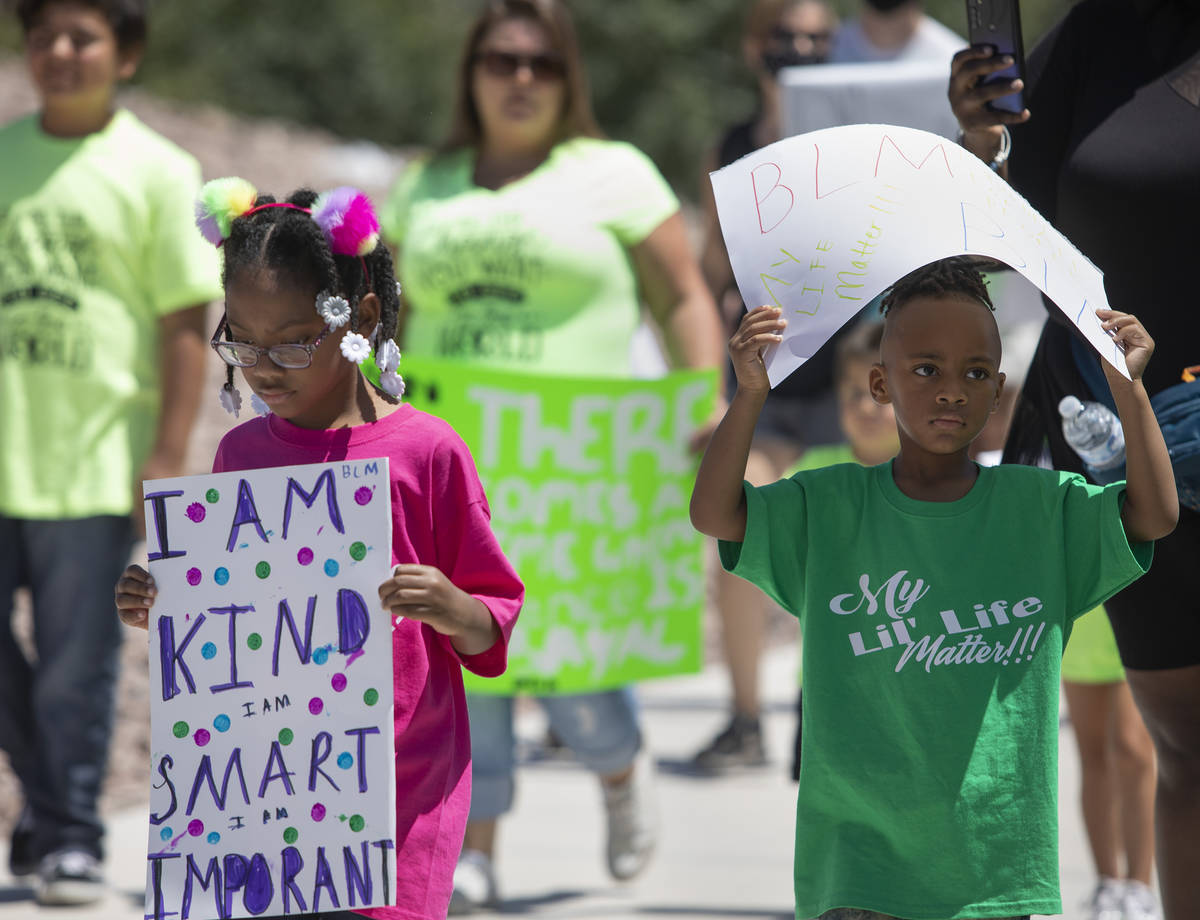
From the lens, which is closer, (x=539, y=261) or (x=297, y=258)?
(x=297, y=258)

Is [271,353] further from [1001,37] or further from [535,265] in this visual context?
[535,265]

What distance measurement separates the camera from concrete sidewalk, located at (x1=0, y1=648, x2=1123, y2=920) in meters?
4.62

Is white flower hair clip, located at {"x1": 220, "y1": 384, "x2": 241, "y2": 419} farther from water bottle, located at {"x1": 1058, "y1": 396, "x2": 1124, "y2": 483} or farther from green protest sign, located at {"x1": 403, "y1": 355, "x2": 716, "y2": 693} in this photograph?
green protest sign, located at {"x1": 403, "y1": 355, "x2": 716, "y2": 693}

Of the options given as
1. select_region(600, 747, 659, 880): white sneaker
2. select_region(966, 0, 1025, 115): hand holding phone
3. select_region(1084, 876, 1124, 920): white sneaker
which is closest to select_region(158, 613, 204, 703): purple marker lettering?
select_region(966, 0, 1025, 115): hand holding phone

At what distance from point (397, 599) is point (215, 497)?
1.15 ft

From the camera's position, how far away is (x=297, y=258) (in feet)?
9.29

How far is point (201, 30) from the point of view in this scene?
28.1 meters

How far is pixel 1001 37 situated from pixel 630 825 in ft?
7.84

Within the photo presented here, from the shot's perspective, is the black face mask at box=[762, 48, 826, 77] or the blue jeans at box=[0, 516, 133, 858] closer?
the blue jeans at box=[0, 516, 133, 858]

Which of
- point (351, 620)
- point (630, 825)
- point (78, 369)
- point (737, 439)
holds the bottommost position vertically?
point (630, 825)

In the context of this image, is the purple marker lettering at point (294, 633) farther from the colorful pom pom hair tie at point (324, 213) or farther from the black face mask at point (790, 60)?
the black face mask at point (790, 60)

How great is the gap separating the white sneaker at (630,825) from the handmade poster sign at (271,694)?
2.11 metres

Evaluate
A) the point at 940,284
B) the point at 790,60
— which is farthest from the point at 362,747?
the point at 790,60

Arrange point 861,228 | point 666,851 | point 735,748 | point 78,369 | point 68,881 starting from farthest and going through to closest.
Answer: point 735,748 → point 666,851 → point 78,369 → point 68,881 → point 861,228
